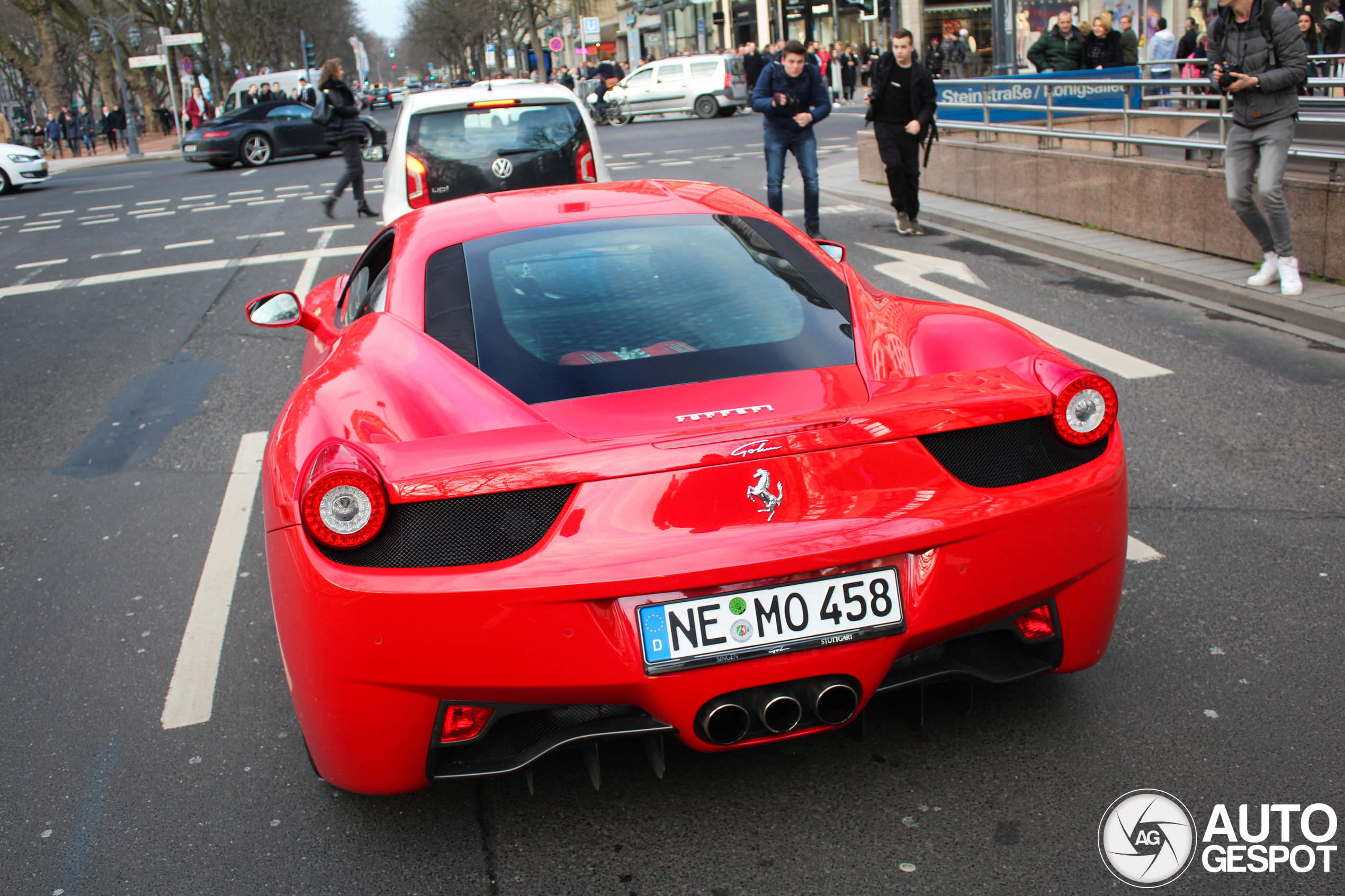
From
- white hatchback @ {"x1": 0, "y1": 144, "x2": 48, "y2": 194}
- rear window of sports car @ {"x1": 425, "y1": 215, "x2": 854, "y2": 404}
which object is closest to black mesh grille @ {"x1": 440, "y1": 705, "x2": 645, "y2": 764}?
rear window of sports car @ {"x1": 425, "y1": 215, "x2": 854, "y2": 404}

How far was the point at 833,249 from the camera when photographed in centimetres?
394

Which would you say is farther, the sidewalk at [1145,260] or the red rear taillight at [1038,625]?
the sidewalk at [1145,260]

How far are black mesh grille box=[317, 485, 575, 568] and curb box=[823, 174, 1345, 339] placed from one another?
616 cm

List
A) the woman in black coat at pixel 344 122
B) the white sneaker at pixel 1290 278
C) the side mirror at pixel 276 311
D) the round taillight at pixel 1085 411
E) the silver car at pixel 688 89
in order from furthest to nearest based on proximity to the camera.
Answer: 1. the silver car at pixel 688 89
2. the woman in black coat at pixel 344 122
3. the white sneaker at pixel 1290 278
4. the side mirror at pixel 276 311
5. the round taillight at pixel 1085 411

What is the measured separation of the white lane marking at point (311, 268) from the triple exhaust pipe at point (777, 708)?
7.07 m

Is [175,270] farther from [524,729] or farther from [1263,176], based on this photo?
[524,729]

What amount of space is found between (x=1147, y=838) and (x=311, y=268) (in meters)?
10.2

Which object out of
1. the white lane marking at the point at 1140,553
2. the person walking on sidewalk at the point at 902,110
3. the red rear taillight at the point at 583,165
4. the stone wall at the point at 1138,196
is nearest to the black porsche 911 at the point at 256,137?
the stone wall at the point at 1138,196

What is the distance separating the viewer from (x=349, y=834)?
262 centimetres

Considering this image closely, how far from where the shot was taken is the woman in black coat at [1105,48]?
1515cm

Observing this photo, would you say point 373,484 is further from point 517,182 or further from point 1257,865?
point 517,182

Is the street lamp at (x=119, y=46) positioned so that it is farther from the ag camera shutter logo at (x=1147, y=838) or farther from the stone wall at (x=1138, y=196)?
the ag camera shutter logo at (x=1147, y=838)

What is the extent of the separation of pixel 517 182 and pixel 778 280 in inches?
238

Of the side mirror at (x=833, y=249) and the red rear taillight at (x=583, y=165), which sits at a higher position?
the red rear taillight at (x=583, y=165)
